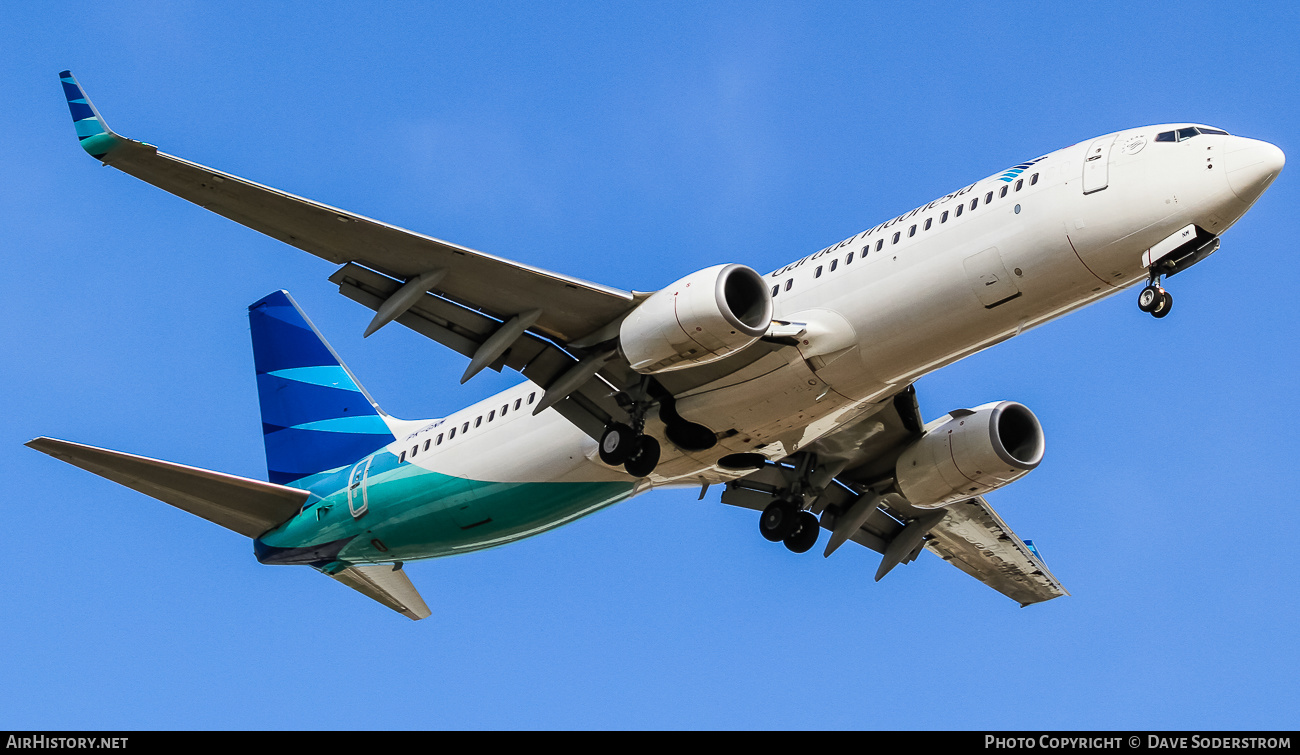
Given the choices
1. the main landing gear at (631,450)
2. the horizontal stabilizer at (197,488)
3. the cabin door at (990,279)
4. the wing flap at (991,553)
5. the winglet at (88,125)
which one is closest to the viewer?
the winglet at (88,125)

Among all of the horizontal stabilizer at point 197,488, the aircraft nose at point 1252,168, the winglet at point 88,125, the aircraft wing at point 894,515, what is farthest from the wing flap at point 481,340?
the aircraft nose at point 1252,168

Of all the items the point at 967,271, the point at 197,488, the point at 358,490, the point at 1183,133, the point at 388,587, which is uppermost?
the point at 1183,133

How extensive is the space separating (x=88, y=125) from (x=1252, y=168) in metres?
16.7

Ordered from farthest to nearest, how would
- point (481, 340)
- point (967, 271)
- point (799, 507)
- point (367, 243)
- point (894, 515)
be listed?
point (894, 515), point (799, 507), point (481, 340), point (367, 243), point (967, 271)

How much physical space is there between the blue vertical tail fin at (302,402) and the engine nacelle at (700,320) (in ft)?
30.6

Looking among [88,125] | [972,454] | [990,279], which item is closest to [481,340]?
[88,125]

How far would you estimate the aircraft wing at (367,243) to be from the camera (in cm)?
1889

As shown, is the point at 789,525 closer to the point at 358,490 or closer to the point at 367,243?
the point at 358,490

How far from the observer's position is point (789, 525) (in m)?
26.2

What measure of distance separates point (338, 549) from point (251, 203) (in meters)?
8.76

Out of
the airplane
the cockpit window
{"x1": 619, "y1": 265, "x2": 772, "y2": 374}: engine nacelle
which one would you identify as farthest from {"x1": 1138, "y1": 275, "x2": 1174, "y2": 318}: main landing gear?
{"x1": 619, "y1": 265, "x2": 772, "y2": 374}: engine nacelle

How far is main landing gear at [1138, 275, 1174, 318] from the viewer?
1916cm

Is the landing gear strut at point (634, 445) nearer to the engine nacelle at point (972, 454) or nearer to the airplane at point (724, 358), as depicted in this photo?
the airplane at point (724, 358)
